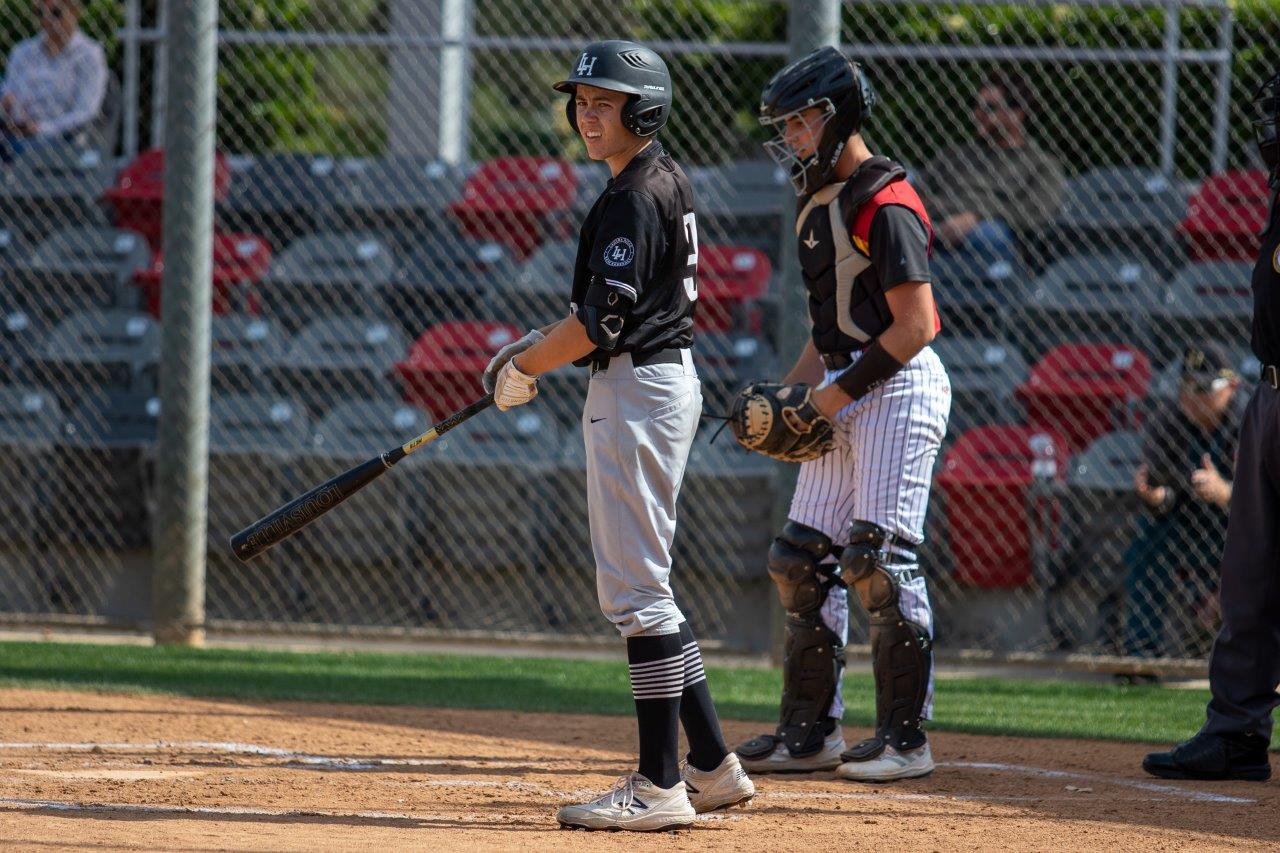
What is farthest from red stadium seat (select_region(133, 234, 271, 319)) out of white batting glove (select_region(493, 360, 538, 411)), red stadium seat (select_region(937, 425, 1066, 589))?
white batting glove (select_region(493, 360, 538, 411))

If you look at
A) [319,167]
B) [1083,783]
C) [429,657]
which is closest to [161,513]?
[429,657]

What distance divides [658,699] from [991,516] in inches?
146

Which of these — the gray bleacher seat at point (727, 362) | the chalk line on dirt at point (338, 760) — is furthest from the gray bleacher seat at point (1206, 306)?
the chalk line on dirt at point (338, 760)

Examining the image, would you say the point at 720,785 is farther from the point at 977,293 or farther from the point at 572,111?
the point at 977,293

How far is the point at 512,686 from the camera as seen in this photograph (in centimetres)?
599

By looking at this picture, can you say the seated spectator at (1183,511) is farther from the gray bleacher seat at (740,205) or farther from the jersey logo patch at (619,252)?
the jersey logo patch at (619,252)

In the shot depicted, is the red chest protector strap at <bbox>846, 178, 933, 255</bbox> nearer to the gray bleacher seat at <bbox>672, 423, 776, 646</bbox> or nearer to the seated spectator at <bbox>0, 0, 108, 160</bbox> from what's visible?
the gray bleacher seat at <bbox>672, 423, 776, 646</bbox>

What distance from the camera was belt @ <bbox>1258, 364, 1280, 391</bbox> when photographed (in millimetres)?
4156

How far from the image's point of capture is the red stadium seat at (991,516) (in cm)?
677

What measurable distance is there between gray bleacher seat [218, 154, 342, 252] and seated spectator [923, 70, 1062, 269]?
369 centimetres

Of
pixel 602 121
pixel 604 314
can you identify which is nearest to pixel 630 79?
pixel 602 121

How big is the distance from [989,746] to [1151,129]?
5.44 metres

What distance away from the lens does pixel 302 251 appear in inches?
340

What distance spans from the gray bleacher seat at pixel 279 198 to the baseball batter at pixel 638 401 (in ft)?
19.1
